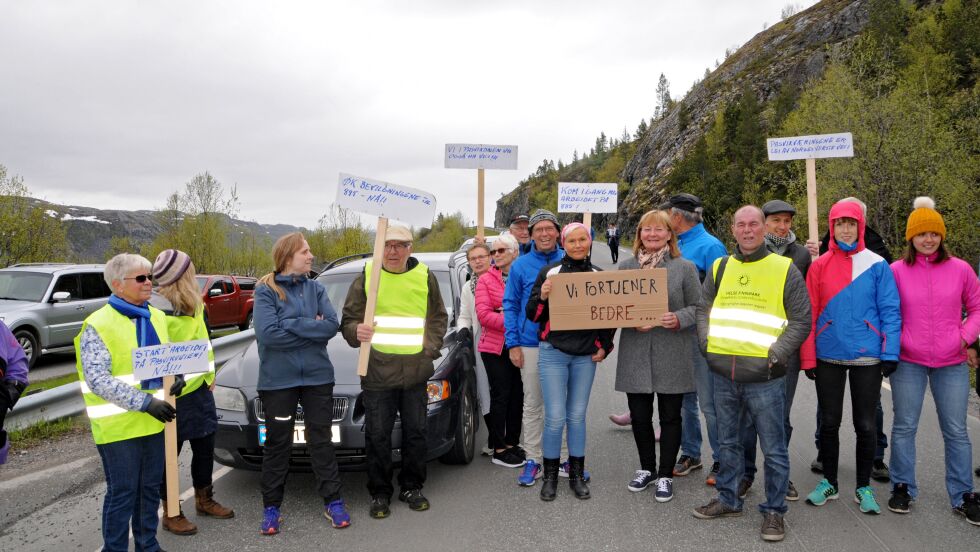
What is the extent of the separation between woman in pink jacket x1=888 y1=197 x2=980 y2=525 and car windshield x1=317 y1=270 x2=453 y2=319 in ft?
12.1

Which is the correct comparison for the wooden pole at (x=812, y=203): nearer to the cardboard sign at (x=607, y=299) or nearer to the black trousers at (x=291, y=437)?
the cardboard sign at (x=607, y=299)

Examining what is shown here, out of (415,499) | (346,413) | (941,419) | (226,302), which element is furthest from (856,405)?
(226,302)

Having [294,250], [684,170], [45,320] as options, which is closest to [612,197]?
[294,250]

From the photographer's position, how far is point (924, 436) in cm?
579

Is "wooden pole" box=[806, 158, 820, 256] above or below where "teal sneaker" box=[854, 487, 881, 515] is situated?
above

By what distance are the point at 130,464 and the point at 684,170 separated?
5973 centimetres

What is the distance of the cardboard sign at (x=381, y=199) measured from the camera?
468 cm

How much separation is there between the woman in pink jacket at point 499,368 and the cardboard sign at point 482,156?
7.76 feet

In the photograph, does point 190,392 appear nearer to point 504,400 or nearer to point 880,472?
point 504,400

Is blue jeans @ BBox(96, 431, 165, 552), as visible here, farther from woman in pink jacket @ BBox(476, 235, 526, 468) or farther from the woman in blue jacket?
woman in pink jacket @ BBox(476, 235, 526, 468)

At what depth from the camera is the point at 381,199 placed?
15.5 ft

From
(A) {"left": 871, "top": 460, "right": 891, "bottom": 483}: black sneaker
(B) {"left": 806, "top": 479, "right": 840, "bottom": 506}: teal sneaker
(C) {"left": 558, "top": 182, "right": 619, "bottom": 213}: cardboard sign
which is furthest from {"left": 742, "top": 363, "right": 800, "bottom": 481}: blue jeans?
(C) {"left": 558, "top": 182, "right": 619, "bottom": 213}: cardboard sign

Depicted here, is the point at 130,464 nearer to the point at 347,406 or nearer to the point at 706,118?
the point at 347,406

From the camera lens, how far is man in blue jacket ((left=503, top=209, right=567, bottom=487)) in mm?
4934
